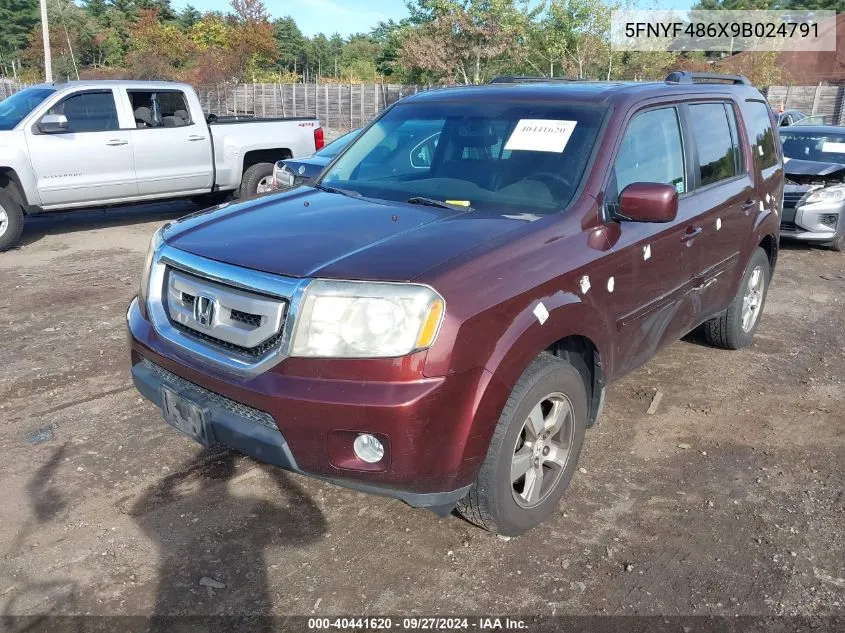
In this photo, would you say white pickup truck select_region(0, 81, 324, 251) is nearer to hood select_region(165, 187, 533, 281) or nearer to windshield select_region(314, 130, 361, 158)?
windshield select_region(314, 130, 361, 158)

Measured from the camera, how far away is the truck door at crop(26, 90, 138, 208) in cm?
860

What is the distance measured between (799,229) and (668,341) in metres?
6.20

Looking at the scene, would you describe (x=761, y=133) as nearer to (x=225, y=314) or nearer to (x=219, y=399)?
(x=225, y=314)

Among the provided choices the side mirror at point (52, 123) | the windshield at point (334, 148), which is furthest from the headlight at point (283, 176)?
the side mirror at point (52, 123)

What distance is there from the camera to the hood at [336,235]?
106 inches

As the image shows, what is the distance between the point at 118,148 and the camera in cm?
920

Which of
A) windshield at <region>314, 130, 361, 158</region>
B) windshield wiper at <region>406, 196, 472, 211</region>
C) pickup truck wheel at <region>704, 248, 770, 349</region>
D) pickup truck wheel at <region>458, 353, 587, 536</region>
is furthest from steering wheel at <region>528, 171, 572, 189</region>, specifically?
windshield at <region>314, 130, 361, 158</region>

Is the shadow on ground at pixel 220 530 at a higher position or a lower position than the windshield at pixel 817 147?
→ lower

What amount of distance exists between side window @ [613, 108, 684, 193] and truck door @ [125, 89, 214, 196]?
7.45 meters

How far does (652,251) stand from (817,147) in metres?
8.23

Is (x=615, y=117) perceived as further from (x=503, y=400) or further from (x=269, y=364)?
(x=269, y=364)

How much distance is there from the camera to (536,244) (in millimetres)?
2955

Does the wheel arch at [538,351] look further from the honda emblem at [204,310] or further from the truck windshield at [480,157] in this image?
the honda emblem at [204,310]

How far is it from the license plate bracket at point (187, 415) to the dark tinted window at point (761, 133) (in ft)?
13.6
